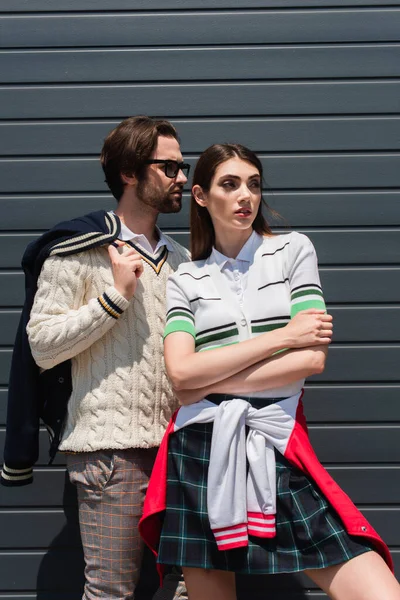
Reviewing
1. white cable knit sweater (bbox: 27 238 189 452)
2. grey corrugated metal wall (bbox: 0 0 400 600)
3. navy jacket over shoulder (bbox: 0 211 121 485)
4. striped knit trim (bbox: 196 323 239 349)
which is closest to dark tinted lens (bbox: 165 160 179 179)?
navy jacket over shoulder (bbox: 0 211 121 485)

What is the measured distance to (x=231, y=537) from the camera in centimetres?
207

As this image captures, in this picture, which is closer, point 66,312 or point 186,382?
point 186,382

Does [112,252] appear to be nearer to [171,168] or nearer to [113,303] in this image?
[113,303]

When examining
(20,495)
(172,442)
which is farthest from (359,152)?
(20,495)

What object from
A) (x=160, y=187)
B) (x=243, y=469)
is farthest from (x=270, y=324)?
(x=160, y=187)

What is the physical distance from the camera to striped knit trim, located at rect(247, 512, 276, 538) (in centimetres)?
207

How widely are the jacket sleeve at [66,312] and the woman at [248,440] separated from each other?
0.25 metres

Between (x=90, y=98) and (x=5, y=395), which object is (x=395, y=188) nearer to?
(x=90, y=98)

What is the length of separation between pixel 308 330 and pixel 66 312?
902mm

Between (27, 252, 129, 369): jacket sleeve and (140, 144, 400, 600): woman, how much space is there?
25 centimetres

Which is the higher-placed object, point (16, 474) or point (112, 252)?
point (112, 252)

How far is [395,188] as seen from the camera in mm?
3203

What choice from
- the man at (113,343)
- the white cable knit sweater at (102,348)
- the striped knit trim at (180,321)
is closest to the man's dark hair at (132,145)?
the man at (113,343)

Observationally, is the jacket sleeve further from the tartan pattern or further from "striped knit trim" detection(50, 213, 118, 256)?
the tartan pattern
